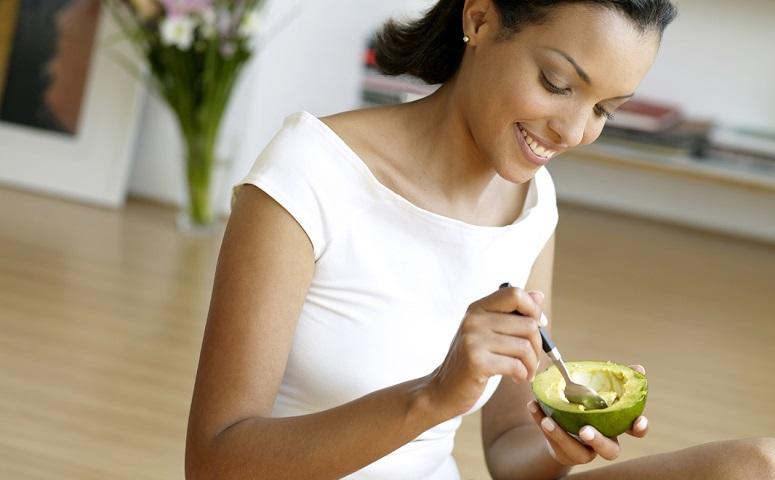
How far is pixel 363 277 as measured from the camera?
1.53 m

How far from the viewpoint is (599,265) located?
427cm

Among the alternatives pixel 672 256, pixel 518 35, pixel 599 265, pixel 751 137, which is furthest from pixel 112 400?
pixel 751 137

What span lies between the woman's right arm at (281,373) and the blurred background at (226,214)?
43.0 inches

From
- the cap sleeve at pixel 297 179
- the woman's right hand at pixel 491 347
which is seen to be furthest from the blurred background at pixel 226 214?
the woman's right hand at pixel 491 347

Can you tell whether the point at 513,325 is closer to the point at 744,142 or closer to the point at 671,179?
the point at 744,142

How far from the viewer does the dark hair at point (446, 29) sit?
56.1 inches

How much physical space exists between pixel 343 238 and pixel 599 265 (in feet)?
9.40

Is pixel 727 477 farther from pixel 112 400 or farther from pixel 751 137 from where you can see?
pixel 751 137

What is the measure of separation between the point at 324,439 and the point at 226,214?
9.74 ft

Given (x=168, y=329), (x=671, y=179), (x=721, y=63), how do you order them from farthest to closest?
(x=671, y=179) → (x=721, y=63) → (x=168, y=329)

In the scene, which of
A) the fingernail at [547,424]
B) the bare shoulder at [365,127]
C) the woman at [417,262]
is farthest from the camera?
the bare shoulder at [365,127]

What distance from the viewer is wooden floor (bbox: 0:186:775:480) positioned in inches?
102

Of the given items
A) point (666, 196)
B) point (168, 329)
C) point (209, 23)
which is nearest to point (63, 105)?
point (209, 23)

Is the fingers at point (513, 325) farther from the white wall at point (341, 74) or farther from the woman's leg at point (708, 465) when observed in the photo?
the white wall at point (341, 74)
